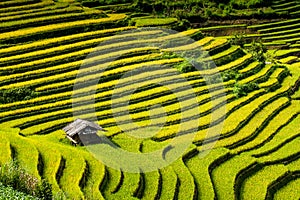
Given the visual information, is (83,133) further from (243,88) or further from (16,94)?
(243,88)

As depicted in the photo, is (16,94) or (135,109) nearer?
(135,109)

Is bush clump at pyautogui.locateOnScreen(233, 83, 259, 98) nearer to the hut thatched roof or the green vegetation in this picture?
the hut thatched roof

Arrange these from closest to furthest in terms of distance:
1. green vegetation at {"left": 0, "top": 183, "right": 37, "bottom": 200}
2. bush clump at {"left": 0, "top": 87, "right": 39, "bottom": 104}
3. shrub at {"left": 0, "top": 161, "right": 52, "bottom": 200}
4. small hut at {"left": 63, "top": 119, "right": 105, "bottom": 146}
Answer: green vegetation at {"left": 0, "top": 183, "right": 37, "bottom": 200} → shrub at {"left": 0, "top": 161, "right": 52, "bottom": 200} → small hut at {"left": 63, "top": 119, "right": 105, "bottom": 146} → bush clump at {"left": 0, "top": 87, "right": 39, "bottom": 104}

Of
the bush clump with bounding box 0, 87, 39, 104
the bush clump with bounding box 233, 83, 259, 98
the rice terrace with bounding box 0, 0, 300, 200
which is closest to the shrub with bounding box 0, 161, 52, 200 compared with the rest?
the rice terrace with bounding box 0, 0, 300, 200

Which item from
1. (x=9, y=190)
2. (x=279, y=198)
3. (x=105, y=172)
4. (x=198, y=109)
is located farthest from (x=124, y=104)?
(x=9, y=190)

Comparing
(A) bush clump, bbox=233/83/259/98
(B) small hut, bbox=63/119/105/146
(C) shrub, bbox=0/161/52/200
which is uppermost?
(C) shrub, bbox=0/161/52/200

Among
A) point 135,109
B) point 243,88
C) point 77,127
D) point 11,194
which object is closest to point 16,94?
point 77,127

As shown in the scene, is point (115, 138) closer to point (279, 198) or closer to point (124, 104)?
point (124, 104)
